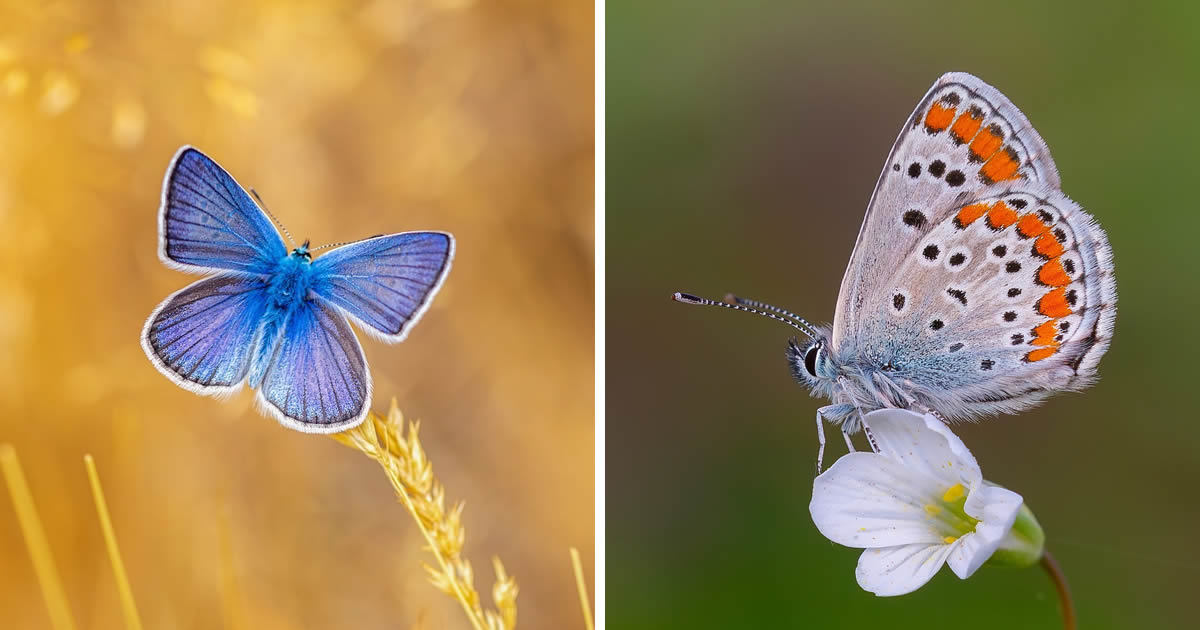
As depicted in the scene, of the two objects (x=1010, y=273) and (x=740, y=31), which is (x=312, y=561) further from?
(x=740, y=31)

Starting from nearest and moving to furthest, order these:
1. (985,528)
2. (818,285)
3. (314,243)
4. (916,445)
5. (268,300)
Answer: (985,528) → (916,445) → (268,300) → (314,243) → (818,285)

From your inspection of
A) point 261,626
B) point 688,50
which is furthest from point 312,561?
point 688,50

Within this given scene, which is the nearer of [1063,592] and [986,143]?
[1063,592]

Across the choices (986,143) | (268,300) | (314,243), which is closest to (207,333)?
(268,300)

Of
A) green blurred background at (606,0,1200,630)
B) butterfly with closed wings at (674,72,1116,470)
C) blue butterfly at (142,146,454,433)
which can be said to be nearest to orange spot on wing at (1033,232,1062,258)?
butterfly with closed wings at (674,72,1116,470)

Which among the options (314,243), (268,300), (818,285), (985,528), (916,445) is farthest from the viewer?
(818,285)

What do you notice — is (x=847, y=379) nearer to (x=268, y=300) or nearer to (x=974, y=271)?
(x=974, y=271)
